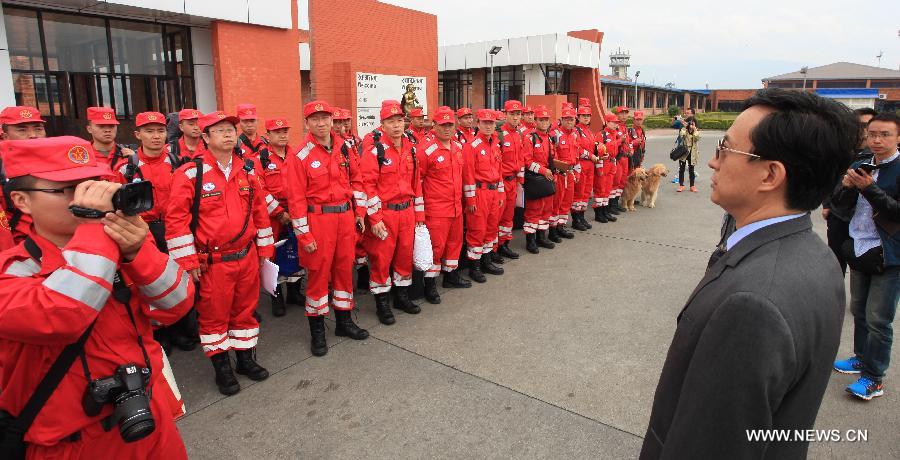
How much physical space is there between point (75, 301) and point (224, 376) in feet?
8.74

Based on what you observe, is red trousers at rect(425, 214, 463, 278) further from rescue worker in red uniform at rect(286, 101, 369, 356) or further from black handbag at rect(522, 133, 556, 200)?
black handbag at rect(522, 133, 556, 200)

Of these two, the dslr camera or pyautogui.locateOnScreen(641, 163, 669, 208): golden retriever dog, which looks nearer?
the dslr camera

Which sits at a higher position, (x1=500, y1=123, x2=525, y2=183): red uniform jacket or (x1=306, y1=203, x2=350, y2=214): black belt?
(x1=500, y1=123, x2=525, y2=183): red uniform jacket

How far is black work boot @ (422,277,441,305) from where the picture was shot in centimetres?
585

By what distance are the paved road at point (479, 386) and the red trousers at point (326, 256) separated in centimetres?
49

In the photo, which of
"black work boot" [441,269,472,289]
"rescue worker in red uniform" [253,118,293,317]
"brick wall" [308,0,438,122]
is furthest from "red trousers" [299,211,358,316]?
"brick wall" [308,0,438,122]

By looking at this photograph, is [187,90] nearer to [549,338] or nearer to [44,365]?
[549,338]

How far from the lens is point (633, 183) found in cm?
1079

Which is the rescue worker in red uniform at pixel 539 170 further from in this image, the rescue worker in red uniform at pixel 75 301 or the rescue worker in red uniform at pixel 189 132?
the rescue worker in red uniform at pixel 75 301

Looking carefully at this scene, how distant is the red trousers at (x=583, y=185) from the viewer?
9.14m

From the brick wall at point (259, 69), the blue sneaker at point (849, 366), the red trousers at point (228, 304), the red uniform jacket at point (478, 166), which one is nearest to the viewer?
the red trousers at point (228, 304)

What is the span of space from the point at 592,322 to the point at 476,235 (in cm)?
204

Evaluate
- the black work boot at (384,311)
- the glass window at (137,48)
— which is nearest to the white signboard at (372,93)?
the glass window at (137,48)

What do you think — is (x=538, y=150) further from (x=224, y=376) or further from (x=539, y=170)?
(x=224, y=376)
